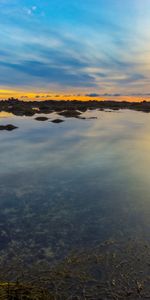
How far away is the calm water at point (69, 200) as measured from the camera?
11.0 metres

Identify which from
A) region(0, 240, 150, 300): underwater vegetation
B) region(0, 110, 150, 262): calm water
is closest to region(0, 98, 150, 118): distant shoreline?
region(0, 110, 150, 262): calm water

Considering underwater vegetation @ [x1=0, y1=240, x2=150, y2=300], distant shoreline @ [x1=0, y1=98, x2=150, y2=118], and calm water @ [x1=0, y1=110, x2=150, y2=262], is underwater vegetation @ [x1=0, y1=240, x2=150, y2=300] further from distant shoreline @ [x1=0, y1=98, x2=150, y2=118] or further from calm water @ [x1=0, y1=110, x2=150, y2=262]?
distant shoreline @ [x1=0, y1=98, x2=150, y2=118]

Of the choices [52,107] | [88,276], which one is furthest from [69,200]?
[52,107]

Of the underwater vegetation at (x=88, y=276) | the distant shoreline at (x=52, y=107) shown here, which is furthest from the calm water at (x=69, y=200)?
the distant shoreline at (x=52, y=107)

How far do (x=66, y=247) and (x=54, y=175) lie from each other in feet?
29.4

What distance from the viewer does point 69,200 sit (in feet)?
48.2

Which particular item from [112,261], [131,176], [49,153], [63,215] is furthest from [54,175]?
[112,261]

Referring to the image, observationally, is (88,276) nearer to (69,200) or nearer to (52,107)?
(69,200)

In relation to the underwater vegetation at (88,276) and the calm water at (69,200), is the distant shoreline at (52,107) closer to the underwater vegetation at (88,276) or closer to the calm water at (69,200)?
the calm water at (69,200)

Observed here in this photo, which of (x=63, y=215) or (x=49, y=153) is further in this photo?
(x=49, y=153)

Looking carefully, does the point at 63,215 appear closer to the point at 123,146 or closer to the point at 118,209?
the point at 118,209

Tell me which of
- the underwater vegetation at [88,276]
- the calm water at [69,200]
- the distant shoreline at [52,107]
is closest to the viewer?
the underwater vegetation at [88,276]

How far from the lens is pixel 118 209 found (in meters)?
13.6

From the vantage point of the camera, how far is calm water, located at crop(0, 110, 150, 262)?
435 inches
